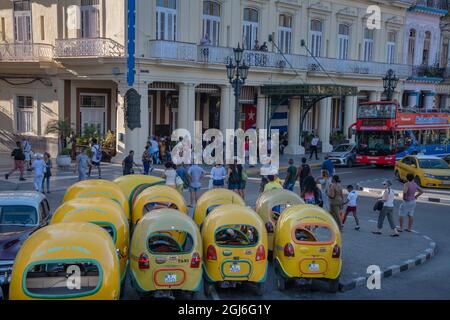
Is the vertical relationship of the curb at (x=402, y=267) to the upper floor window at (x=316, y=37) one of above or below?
below

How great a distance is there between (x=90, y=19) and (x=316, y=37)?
15.7 m

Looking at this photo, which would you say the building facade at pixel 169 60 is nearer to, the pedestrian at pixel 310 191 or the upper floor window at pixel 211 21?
the upper floor window at pixel 211 21

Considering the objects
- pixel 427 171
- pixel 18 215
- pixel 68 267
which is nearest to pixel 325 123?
pixel 427 171

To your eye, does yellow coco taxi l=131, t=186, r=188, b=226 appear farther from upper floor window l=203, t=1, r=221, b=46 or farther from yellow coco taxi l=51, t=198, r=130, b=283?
upper floor window l=203, t=1, r=221, b=46

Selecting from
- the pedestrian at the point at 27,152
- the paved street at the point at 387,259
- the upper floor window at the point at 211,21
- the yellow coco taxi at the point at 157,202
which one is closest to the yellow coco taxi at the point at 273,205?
the paved street at the point at 387,259

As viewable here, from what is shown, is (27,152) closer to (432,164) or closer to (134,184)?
(134,184)

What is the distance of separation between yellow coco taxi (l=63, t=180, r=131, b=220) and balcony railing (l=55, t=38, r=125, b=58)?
14.6 metres

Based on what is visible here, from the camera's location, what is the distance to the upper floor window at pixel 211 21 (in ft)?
98.1

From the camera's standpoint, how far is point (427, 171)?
23844 millimetres

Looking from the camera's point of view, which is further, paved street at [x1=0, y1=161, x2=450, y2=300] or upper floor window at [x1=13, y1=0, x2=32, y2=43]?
upper floor window at [x1=13, y1=0, x2=32, y2=43]

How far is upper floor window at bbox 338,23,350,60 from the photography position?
37844 millimetres

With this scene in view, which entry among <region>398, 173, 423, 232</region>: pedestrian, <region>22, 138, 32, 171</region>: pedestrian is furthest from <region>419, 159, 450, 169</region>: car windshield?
<region>22, 138, 32, 171</region>: pedestrian

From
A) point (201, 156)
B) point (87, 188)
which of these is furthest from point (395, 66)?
point (87, 188)

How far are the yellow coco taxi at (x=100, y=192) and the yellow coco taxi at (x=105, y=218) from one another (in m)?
1.82
